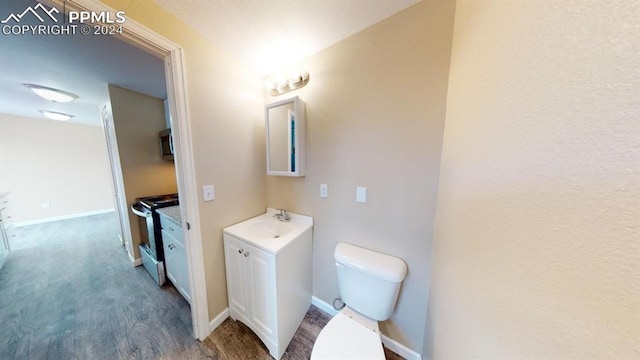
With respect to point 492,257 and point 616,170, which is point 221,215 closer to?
point 492,257

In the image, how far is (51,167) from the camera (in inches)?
155

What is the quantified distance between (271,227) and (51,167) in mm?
5962

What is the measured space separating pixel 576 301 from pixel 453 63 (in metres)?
1.05

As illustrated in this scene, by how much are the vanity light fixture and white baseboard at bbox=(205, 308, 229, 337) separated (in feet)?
6.44

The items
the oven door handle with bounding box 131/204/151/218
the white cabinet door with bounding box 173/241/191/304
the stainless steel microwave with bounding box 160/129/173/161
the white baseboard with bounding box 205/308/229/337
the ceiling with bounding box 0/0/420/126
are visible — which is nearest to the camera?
the ceiling with bounding box 0/0/420/126

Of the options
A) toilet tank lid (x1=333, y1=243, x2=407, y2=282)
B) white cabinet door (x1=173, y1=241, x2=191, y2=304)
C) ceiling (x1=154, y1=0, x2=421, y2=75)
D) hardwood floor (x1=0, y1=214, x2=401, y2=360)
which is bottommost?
hardwood floor (x1=0, y1=214, x2=401, y2=360)

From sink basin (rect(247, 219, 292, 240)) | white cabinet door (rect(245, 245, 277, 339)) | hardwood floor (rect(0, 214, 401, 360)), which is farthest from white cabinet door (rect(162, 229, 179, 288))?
white cabinet door (rect(245, 245, 277, 339))

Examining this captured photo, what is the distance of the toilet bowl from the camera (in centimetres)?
95

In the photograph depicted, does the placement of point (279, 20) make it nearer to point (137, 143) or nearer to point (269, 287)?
point (269, 287)

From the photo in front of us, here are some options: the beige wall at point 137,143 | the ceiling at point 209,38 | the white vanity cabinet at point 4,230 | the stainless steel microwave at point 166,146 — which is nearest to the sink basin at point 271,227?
the ceiling at point 209,38

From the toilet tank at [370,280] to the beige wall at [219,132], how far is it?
978 mm

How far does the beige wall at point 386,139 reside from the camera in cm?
104

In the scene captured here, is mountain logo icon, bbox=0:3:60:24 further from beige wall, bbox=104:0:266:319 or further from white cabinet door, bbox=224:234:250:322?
white cabinet door, bbox=224:234:250:322

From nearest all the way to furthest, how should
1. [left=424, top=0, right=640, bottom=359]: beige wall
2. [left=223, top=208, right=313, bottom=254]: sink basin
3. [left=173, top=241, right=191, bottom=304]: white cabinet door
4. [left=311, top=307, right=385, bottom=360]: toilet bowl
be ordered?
[left=424, top=0, right=640, bottom=359]: beige wall, [left=311, top=307, right=385, bottom=360]: toilet bowl, [left=223, top=208, right=313, bottom=254]: sink basin, [left=173, top=241, right=191, bottom=304]: white cabinet door
